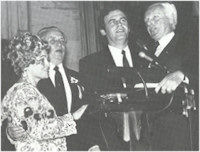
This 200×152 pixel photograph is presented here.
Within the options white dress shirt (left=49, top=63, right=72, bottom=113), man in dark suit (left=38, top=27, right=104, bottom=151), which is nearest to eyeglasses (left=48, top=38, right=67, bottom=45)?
man in dark suit (left=38, top=27, right=104, bottom=151)

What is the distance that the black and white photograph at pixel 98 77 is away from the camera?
5.53ft

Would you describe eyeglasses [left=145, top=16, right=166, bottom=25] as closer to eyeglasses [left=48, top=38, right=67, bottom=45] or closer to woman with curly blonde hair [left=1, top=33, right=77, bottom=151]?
eyeglasses [left=48, top=38, right=67, bottom=45]

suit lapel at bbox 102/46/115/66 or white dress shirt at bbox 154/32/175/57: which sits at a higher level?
white dress shirt at bbox 154/32/175/57

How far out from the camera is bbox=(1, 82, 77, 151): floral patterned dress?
167cm

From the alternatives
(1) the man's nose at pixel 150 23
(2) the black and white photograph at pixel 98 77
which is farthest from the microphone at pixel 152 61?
(1) the man's nose at pixel 150 23

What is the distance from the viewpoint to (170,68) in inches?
81.5

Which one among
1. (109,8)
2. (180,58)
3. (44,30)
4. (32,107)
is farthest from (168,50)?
(32,107)

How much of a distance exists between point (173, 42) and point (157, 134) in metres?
0.60

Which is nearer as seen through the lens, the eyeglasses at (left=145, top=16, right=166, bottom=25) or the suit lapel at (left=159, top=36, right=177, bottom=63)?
the suit lapel at (left=159, top=36, right=177, bottom=63)

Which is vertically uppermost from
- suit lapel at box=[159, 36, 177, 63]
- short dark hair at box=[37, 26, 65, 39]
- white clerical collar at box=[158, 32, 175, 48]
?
short dark hair at box=[37, 26, 65, 39]

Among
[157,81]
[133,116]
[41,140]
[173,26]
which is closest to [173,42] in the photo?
[173,26]

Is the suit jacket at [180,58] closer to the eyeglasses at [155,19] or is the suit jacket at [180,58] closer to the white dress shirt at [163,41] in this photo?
the white dress shirt at [163,41]

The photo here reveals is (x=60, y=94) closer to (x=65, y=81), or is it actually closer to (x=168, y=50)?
(x=65, y=81)

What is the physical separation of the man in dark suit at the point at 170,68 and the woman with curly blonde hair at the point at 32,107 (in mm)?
459
